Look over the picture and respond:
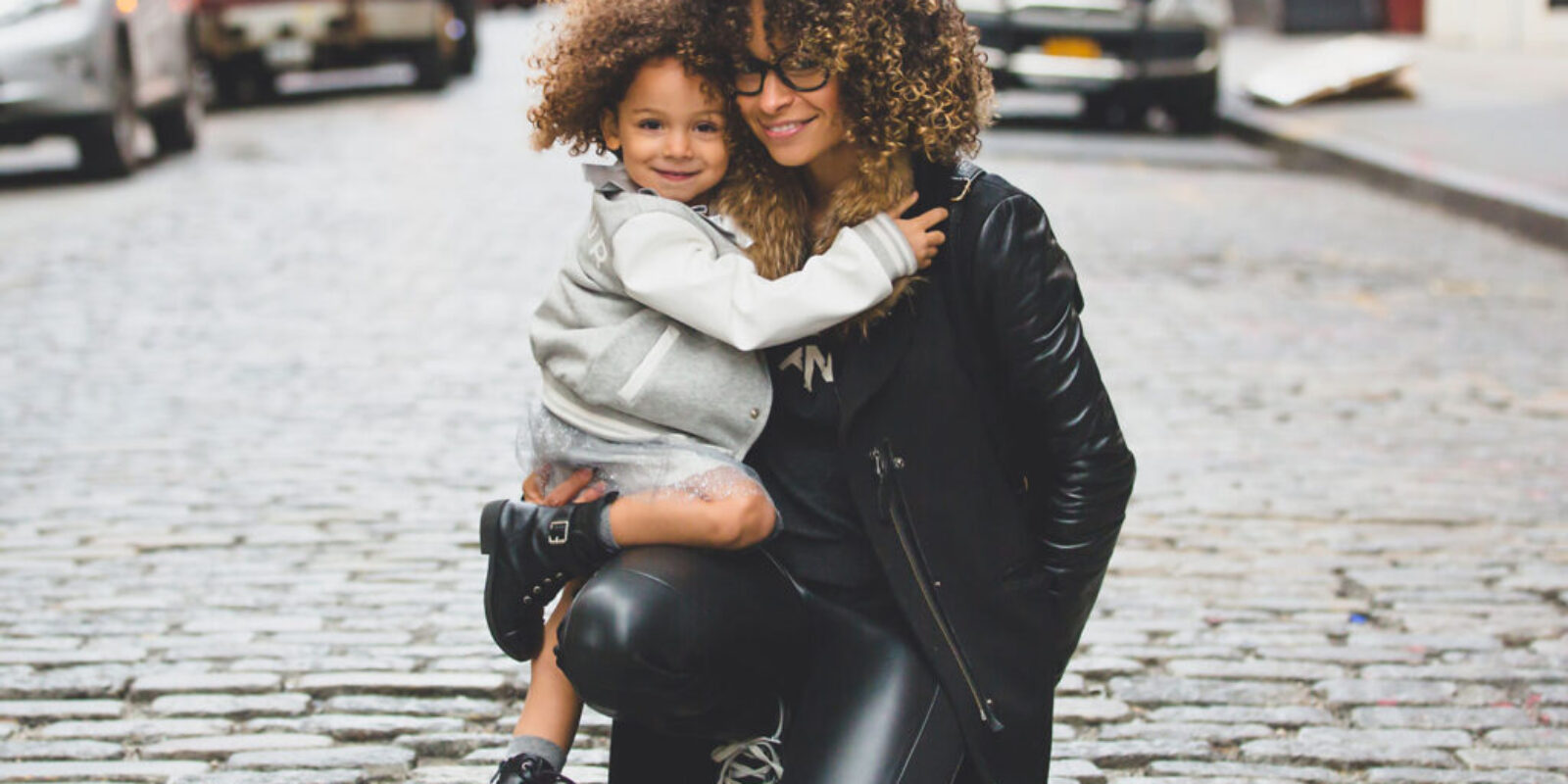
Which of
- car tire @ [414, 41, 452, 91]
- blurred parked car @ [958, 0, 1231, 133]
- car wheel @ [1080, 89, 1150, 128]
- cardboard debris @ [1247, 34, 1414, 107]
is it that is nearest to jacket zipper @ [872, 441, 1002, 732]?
blurred parked car @ [958, 0, 1231, 133]

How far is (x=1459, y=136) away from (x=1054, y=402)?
1247 cm

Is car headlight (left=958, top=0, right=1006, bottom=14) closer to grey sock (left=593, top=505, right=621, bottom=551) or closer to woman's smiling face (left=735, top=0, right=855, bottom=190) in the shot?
woman's smiling face (left=735, top=0, right=855, bottom=190)

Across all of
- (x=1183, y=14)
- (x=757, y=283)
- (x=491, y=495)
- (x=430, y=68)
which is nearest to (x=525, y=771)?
(x=757, y=283)

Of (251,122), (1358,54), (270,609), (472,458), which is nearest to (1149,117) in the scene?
(1358,54)

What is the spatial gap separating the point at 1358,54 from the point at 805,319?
53.3 feet

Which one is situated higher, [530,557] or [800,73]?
[800,73]

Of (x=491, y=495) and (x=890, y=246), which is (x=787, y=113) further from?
(x=491, y=495)

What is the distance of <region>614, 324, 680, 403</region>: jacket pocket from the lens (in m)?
2.67

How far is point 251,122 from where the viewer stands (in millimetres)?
17734

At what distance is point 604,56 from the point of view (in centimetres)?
272

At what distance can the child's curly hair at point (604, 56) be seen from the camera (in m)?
2.68

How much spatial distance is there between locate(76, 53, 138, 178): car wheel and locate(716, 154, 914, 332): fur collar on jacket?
10.9 m

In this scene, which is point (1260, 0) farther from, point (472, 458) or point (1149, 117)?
point (472, 458)

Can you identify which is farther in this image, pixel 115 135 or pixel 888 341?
pixel 115 135
